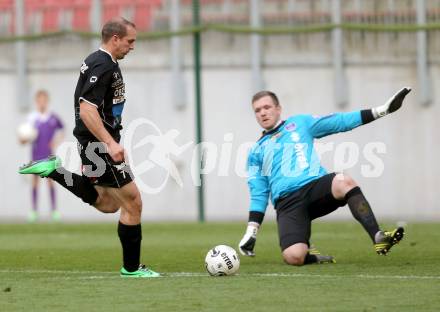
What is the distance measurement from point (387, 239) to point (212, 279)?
1.35 meters

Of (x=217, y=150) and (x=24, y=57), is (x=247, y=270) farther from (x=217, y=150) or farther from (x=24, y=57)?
(x=24, y=57)

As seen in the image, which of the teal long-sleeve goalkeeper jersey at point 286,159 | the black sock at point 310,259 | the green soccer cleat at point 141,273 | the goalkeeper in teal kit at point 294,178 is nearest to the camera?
the green soccer cleat at point 141,273

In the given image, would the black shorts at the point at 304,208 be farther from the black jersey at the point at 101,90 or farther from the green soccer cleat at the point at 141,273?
the black jersey at the point at 101,90

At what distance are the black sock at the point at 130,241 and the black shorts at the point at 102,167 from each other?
13.0 inches

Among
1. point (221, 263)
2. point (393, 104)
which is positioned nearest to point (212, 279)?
point (221, 263)

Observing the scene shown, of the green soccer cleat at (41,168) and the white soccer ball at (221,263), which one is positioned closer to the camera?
the white soccer ball at (221,263)

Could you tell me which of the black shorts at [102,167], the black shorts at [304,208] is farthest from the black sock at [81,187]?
the black shorts at [304,208]

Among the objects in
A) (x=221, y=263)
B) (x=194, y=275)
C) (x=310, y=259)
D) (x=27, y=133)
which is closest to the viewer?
(x=221, y=263)

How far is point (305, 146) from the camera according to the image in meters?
9.60

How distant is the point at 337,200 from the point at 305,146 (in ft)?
1.87

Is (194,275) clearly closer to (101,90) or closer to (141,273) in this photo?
(141,273)

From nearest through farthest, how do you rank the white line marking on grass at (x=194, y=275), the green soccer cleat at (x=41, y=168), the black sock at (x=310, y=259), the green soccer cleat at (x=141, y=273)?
the white line marking on grass at (x=194, y=275), the green soccer cleat at (x=141, y=273), the green soccer cleat at (x=41, y=168), the black sock at (x=310, y=259)

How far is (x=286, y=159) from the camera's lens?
957 cm

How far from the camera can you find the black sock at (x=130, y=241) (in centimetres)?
855
